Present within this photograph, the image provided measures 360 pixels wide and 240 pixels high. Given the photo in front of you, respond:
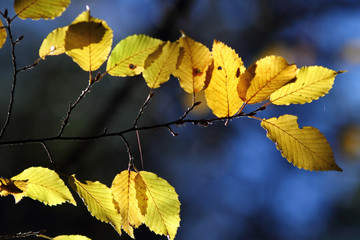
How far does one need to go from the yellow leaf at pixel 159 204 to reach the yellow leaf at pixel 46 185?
112mm

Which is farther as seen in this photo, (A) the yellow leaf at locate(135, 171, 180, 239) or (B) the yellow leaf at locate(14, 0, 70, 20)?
(A) the yellow leaf at locate(135, 171, 180, 239)

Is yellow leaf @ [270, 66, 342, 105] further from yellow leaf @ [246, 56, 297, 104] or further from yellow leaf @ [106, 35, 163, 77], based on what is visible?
yellow leaf @ [106, 35, 163, 77]

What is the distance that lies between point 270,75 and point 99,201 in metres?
0.31

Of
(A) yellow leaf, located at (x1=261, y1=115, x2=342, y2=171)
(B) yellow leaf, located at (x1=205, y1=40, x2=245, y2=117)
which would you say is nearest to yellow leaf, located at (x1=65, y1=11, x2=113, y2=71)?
(B) yellow leaf, located at (x1=205, y1=40, x2=245, y2=117)

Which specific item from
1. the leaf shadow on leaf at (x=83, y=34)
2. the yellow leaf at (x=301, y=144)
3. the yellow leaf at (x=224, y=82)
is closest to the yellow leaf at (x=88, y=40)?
the leaf shadow on leaf at (x=83, y=34)

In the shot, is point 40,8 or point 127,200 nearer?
point 40,8

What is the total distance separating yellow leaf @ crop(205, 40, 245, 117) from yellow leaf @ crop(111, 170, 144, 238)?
0.57 feet

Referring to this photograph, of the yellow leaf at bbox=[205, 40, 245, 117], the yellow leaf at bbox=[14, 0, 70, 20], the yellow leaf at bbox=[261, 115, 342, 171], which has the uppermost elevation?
the yellow leaf at bbox=[14, 0, 70, 20]

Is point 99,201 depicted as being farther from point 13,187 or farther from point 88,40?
point 88,40

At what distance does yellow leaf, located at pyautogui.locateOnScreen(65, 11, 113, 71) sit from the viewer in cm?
38

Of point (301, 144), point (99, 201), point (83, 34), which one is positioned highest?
Result: point (83, 34)

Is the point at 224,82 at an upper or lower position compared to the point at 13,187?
upper

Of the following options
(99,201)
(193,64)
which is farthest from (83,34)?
(99,201)

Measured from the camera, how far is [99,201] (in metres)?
0.47
